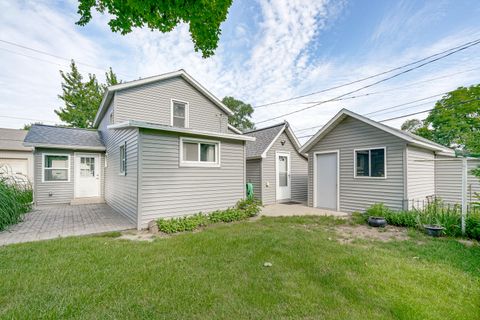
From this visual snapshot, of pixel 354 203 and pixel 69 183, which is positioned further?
pixel 69 183

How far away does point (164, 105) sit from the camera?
10.4 m

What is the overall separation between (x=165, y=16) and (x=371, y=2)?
909cm

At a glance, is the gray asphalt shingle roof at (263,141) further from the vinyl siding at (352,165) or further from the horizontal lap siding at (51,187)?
the horizontal lap siding at (51,187)

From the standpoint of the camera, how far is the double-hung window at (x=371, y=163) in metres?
7.68

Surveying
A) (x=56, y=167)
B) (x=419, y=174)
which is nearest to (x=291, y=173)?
(x=419, y=174)

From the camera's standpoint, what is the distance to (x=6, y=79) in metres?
13.0

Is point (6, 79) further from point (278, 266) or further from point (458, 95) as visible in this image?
point (458, 95)

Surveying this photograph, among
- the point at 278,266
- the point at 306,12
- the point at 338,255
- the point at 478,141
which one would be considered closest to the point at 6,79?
the point at 306,12

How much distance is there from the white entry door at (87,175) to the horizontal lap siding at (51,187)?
23 centimetres

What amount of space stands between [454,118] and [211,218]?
89.3 feet

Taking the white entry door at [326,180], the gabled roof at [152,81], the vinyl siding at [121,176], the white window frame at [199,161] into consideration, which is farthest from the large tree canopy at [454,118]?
the vinyl siding at [121,176]

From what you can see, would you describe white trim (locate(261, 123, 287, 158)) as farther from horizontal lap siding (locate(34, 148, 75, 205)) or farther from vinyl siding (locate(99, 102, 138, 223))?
horizontal lap siding (locate(34, 148, 75, 205))

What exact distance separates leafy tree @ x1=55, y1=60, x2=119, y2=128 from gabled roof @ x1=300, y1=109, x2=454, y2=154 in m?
21.1

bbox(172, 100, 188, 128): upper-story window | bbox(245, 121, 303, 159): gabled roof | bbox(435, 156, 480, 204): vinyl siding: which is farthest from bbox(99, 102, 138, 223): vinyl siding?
bbox(435, 156, 480, 204): vinyl siding
